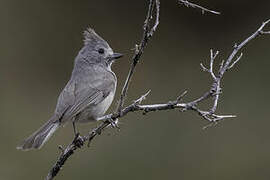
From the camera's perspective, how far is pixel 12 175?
9.31 meters

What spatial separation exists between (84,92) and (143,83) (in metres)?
4.40

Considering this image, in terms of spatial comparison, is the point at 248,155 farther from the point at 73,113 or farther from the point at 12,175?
the point at 73,113

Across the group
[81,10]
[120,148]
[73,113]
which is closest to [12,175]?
[120,148]

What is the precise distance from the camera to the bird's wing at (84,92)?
5.57 metres

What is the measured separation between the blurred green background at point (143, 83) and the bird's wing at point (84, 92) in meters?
3.09

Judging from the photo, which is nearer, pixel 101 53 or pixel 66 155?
pixel 66 155

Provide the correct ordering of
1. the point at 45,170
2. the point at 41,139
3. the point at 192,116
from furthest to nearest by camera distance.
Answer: the point at 192,116, the point at 45,170, the point at 41,139

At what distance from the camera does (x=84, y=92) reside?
5.88m

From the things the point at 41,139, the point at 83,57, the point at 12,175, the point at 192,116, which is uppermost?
the point at 83,57

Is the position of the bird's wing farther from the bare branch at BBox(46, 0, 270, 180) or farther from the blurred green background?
the blurred green background

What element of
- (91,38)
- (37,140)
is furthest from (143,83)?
(37,140)

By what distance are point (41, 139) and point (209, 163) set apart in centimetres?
483

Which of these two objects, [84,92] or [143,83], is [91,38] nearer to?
[84,92]

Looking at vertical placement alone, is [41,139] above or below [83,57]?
below
